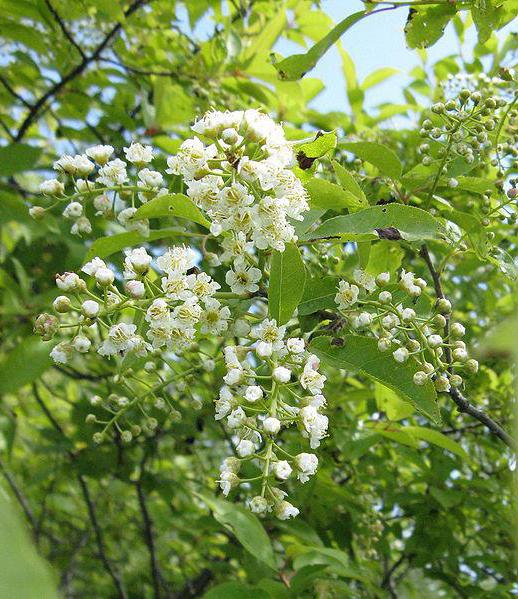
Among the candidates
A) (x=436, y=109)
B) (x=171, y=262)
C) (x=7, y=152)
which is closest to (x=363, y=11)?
(x=436, y=109)

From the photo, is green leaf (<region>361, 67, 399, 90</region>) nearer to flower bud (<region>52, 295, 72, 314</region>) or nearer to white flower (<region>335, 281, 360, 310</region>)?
white flower (<region>335, 281, 360, 310</region>)

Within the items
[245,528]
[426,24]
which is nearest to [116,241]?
[245,528]

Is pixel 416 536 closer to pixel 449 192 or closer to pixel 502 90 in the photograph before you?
pixel 449 192

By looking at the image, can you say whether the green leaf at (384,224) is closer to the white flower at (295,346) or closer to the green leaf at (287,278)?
the green leaf at (287,278)

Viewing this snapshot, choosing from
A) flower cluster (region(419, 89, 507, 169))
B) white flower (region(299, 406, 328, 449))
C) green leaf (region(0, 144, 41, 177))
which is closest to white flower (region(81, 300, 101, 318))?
white flower (region(299, 406, 328, 449))

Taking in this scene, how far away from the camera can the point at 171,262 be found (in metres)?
1.48

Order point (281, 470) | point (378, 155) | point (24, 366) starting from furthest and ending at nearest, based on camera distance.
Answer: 1. point (24, 366)
2. point (378, 155)
3. point (281, 470)

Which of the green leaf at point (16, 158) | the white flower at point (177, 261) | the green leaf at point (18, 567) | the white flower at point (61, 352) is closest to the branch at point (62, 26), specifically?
the green leaf at point (16, 158)

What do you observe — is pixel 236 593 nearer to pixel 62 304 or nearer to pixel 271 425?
pixel 271 425

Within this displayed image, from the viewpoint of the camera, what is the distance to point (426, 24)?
1865mm

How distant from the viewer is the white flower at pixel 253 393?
1.25 metres

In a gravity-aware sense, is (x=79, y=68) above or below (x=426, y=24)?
above

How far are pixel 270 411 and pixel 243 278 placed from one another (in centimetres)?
31

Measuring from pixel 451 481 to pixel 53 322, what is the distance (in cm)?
179
